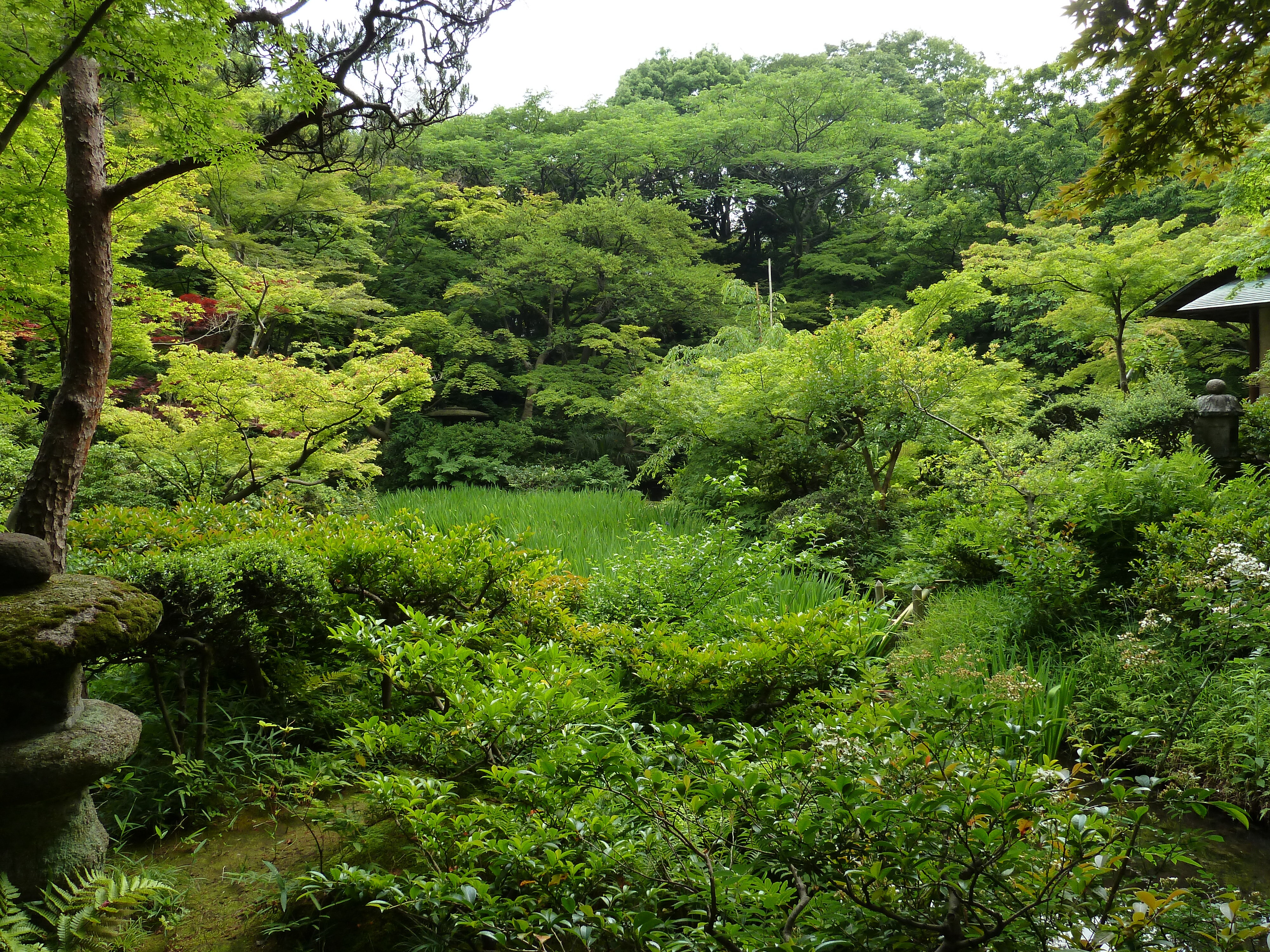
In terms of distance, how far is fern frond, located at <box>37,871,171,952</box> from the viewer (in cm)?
185

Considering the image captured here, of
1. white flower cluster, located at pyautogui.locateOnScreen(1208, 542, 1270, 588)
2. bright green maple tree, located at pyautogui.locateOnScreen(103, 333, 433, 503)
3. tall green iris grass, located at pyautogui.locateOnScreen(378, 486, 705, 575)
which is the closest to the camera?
white flower cluster, located at pyautogui.locateOnScreen(1208, 542, 1270, 588)

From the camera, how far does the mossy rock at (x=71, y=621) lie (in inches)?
71.8

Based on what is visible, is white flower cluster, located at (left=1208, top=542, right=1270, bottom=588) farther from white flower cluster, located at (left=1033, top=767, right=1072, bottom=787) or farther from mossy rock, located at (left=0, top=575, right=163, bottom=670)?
mossy rock, located at (left=0, top=575, right=163, bottom=670)

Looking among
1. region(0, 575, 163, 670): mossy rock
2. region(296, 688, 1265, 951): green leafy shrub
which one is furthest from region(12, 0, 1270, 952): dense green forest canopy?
region(0, 575, 163, 670): mossy rock

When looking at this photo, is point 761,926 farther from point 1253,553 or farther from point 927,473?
point 927,473

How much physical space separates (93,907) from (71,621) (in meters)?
0.80

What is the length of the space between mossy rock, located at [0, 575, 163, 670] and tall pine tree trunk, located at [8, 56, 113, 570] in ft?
3.76

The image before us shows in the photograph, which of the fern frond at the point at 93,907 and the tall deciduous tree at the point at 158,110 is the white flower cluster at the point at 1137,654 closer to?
the fern frond at the point at 93,907

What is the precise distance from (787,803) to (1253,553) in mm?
2950

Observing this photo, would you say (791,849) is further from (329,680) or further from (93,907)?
(329,680)

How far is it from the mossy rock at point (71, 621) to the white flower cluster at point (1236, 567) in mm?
3458

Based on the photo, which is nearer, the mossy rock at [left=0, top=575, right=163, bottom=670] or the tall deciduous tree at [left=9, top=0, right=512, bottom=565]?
the mossy rock at [left=0, top=575, right=163, bottom=670]

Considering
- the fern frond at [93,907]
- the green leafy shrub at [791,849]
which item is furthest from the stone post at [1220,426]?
the fern frond at [93,907]

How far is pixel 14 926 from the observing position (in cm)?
180
